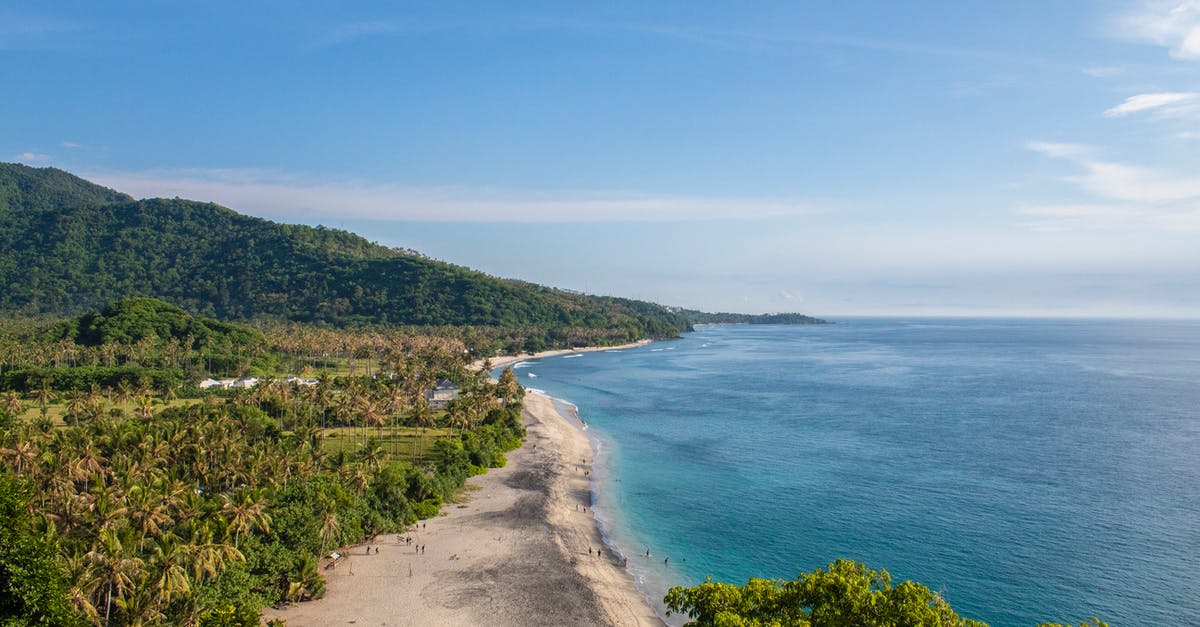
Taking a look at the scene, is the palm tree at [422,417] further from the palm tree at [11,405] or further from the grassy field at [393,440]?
the palm tree at [11,405]

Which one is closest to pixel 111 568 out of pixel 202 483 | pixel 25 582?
pixel 25 582

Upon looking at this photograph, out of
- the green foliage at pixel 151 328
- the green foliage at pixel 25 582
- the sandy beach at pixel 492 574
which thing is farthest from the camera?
the green foliage at pixel 151 328

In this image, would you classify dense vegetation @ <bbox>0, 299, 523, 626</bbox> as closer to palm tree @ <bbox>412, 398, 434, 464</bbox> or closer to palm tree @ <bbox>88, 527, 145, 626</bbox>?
palm tree @ <bbox>88, 527, 145, 626</bbox>

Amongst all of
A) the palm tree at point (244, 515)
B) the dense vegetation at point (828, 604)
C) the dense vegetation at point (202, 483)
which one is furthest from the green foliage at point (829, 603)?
the palm tree at point (244, 515)

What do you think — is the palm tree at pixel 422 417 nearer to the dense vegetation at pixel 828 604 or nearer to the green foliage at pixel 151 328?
the dense vegetation at pixel 828 604

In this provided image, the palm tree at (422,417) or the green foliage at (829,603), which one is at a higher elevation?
the green foliage at (829,603)

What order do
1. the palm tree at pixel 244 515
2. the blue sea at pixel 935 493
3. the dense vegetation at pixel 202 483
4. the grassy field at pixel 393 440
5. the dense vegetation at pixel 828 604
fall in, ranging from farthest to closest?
1. the grassy field at pixel 393 440
2. the blue sea at pixel 935 493
3. the palm tree at pixel 244 515
4. the dense vegetation at pixel 202 483
5. the dense vegetation at pixel 828 604

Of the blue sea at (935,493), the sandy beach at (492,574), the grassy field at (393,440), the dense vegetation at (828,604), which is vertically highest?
the dense vegetation at (828,604)

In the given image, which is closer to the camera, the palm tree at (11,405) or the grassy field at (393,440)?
the grassy field at (393,440)
